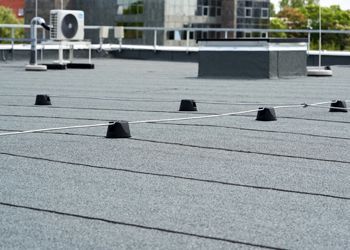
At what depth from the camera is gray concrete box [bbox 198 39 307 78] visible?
17500mm

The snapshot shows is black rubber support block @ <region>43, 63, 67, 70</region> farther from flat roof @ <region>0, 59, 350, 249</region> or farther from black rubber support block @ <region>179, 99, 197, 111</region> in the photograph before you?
black rubber support block @ <region>179, 99, 197, 111</region>

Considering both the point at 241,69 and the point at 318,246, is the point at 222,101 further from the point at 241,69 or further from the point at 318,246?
the point at 318,246

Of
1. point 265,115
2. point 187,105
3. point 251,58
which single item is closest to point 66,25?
point 251,58

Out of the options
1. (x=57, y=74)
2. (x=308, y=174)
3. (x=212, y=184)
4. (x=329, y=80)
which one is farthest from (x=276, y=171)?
(x=57, y=74)

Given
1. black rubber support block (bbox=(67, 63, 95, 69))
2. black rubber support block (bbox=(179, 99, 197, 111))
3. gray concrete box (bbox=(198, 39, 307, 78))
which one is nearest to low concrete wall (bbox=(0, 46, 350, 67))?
black rubber support block (bbox=(67, 63, 95, 69))

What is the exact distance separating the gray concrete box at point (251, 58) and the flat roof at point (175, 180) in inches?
243

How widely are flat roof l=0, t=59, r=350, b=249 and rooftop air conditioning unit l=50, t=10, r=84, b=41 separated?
1148cm

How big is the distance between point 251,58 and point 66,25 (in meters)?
6.95

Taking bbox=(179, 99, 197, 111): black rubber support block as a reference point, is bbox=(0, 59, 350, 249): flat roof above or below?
below

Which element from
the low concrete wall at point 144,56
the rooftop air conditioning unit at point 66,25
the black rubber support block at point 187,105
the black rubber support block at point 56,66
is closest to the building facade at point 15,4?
the low concrete wall at point 144,56

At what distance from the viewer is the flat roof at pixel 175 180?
15.4 feet

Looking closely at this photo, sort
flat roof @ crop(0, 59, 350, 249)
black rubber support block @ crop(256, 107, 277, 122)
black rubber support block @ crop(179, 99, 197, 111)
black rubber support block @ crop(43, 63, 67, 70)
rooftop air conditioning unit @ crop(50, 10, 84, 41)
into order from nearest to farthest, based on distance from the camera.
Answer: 1. flat roof @ crop(0, 59, 350, 249)
2. black rubber support block @ crop(256, 107, 277, 122)
3. black rubber support block @ crop(179, 99, 197, 111)
4. black rubber support block @ crop(43, 63, 67, 70)
5. rooftop air conditioning unit @ crop(50, 10, 84, 41)

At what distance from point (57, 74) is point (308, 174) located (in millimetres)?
13514

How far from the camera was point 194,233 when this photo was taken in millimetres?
4719
